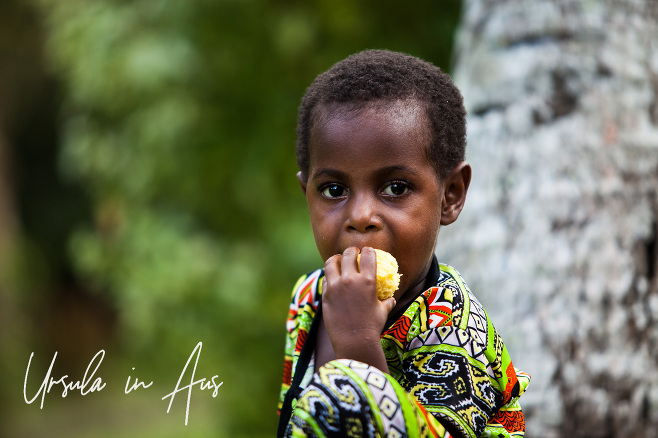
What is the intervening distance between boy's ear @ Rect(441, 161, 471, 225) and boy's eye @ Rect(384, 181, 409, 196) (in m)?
0.23

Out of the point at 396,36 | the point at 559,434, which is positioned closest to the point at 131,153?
the point at 396,36

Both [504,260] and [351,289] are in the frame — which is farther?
[504,260]

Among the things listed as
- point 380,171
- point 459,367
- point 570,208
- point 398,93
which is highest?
point 570,208

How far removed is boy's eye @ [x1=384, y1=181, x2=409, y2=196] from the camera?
1946 mm

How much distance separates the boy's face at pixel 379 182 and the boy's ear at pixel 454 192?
143 mm

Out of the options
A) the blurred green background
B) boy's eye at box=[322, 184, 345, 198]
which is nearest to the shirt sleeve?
boy's eye at box=[322, 184, 345, 198]

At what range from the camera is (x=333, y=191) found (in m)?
2.02

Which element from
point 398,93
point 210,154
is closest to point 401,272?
point 398,93

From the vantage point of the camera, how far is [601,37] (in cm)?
301

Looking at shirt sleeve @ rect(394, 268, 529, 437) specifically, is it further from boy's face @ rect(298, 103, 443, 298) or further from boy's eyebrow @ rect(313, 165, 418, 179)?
boy's eyebrow @ rect(313, 165, 418, 179)

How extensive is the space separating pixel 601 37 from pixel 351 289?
75.9 inches

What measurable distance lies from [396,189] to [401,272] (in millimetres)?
243

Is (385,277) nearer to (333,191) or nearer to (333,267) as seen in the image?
(333,267)

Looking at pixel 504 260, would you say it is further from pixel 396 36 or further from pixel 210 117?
pixel 210 117
